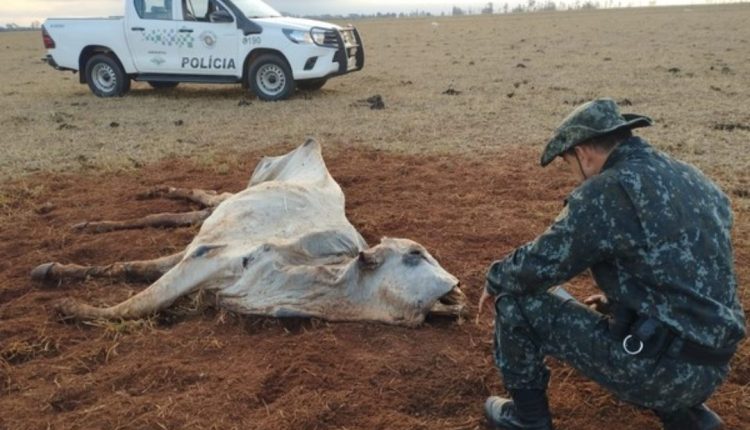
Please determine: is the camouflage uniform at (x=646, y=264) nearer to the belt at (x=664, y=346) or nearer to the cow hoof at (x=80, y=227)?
the belt at (x=664, y=346)

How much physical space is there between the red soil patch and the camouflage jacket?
0.78 metres

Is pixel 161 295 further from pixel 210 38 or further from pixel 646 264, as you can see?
pixel 210 38

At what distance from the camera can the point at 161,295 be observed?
3795mm

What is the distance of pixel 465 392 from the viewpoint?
3.09 m

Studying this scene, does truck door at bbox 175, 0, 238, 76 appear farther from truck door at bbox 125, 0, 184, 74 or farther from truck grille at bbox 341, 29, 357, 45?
truck grille at bbox 341, 29, 357, 45

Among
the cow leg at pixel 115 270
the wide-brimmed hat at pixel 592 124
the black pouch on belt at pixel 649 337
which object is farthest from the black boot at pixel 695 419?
the cow leg at pixel 115 270

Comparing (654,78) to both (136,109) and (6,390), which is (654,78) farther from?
(6,390)

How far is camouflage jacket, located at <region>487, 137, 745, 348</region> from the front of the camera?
88.0 inches

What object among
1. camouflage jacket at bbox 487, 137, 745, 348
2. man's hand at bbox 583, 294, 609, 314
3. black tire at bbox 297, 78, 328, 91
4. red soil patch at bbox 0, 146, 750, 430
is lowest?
red soil patch at bbox 0, 146, 750, 430

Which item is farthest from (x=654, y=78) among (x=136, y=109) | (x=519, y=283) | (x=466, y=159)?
(x=519, y=283)

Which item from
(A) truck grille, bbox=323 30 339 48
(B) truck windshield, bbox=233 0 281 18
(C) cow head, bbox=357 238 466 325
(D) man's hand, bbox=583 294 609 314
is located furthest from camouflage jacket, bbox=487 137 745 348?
(B) truck windshield, bbox=233 0 281 18

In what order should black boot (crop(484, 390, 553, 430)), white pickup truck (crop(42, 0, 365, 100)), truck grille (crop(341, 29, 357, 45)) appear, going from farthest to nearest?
truck grille (crop(341, 29, 357, 45)) → white pickup truck (crop(42, 0, 365, 100)) → black boot (crop(484, 390, 553, 430))

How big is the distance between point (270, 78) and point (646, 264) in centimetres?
1009

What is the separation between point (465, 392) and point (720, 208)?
1350 millimetres
